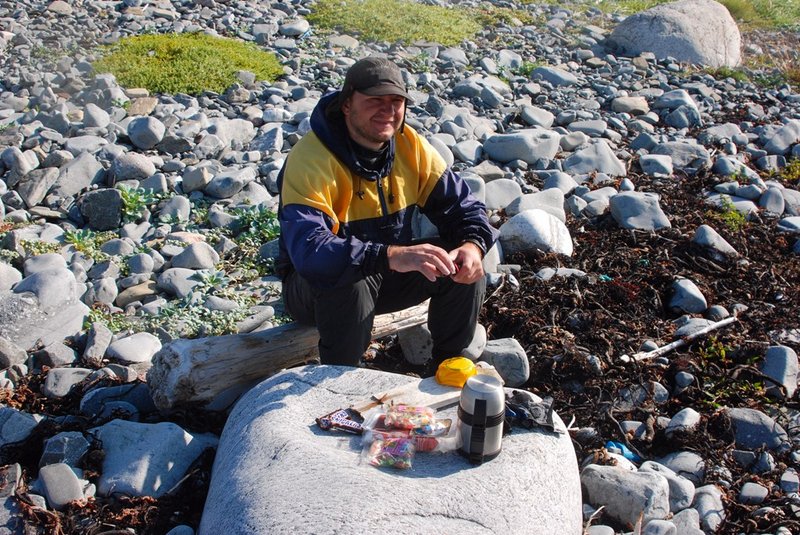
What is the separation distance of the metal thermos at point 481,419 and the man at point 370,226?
30.6 inches

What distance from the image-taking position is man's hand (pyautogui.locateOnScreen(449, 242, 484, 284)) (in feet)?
14.4

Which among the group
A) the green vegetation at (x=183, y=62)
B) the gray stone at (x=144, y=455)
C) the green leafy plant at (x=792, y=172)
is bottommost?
the green vegetation at (x=183, y=62)

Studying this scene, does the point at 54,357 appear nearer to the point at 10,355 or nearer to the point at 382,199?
the point at 10,355

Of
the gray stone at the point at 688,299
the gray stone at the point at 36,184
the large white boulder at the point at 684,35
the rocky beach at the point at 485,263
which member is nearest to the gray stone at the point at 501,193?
the rocky beach at the point at 485,263

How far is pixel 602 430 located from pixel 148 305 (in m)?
3.17

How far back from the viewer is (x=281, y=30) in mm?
12414

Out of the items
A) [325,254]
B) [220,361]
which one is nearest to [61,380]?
[220,361]

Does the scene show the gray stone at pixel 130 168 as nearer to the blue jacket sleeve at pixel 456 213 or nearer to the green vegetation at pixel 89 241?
the green vegetation at pixel 89 241

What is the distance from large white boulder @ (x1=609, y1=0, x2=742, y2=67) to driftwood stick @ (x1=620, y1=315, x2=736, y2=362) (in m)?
9.25

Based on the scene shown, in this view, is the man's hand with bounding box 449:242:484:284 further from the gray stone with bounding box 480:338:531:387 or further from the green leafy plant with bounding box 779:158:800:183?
the green leafy plant with bounding box 779:158:800:183

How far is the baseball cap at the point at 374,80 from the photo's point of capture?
429 centimetres

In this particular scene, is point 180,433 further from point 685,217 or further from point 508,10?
point 508,10

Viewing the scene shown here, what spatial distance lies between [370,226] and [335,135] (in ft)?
1.86

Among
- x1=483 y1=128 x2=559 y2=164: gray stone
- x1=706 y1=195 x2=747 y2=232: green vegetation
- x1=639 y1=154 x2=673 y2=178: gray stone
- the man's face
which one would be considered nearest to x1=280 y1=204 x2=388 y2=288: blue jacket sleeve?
the man's face
